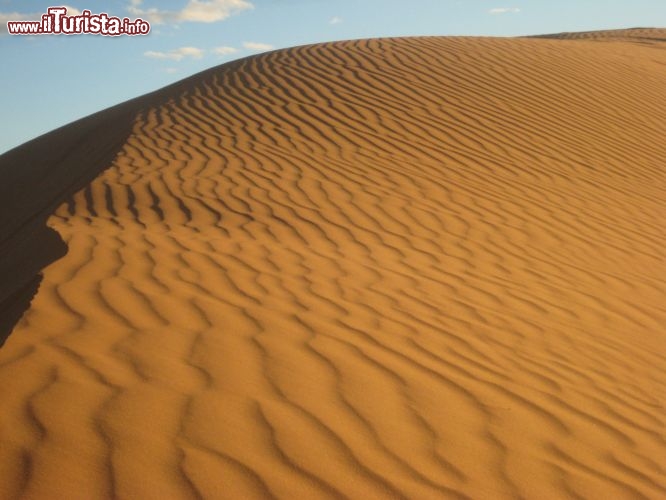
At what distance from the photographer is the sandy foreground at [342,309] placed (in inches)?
96.2

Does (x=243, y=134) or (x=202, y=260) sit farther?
(x=243, y=134)

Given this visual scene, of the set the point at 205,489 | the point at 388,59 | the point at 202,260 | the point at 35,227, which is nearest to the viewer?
the point at 205,489

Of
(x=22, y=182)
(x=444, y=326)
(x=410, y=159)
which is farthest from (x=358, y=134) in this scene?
(x=444, y=326)

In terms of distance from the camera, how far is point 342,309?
3.89 m

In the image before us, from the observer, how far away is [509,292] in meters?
4.66

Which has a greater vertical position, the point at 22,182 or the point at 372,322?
the point at 372,322

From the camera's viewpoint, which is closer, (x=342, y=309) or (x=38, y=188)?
(x=342, y=309)

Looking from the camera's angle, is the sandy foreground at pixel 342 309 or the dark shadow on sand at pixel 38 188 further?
the dark shadow on sand at pixel 38 188

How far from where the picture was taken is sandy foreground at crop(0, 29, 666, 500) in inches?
96.2

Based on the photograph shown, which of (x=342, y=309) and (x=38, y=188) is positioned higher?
(x=342, y=309)

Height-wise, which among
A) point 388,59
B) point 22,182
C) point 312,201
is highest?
point 388,59

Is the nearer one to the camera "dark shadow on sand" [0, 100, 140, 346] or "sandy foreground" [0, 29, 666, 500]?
"sandy foreground" [0, 29, 666, 500]

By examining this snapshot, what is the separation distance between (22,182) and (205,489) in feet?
28.7

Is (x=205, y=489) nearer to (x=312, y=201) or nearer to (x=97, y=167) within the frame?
(x=312, y=201)
